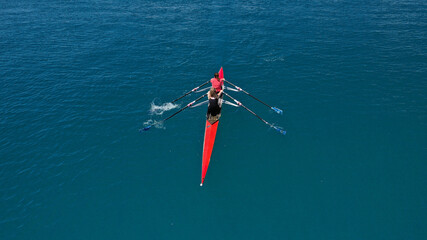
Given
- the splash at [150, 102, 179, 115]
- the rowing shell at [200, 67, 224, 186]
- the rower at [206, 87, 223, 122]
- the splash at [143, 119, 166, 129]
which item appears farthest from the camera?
the splash at [150, 102, 179, 115]

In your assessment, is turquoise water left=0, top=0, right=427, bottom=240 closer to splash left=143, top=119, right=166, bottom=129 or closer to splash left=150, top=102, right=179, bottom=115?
splash left=143, top=119, right=166, bottom=129

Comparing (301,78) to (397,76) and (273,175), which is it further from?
(273,175)

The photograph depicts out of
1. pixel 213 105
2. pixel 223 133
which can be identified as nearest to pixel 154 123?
pixel 213 105

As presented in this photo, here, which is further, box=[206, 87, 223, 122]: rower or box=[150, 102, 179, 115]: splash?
box=[150, 102, 179, 115]: splash

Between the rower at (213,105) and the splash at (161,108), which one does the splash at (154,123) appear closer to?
the splash at (161,108)

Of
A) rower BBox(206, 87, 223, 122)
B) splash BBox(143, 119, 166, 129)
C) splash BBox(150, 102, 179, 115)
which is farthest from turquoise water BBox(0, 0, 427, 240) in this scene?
rower BBox(206, 87, 223, 122)

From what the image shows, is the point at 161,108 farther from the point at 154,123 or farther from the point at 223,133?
the point at 223,133
